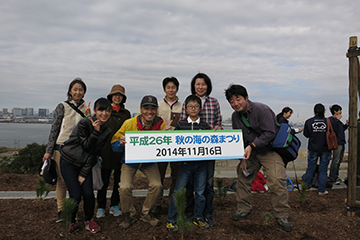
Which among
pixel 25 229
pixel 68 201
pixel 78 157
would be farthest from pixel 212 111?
pixel 25 229

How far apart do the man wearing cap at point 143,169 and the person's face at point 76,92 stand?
3.08ft

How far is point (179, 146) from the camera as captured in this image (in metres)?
3.67

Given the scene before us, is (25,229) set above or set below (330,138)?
below

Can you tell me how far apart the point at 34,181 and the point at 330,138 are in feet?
25.5

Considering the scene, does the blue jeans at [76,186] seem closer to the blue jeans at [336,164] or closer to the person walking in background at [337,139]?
the person walking in background at [337,139]

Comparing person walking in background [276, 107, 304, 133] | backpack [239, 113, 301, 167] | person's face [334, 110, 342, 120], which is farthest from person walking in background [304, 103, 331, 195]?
backpack [239, 113, 301, 167]

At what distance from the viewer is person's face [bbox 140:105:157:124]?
372 centimetres

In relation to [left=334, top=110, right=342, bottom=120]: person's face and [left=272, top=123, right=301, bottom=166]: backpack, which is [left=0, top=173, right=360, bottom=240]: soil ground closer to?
[left=272, top=123, right=301, bottom=166]: backpack

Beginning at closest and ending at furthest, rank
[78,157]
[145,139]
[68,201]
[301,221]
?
[68,201]
[78,157]
[145,139]
[301,221]

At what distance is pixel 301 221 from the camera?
13.1 ft

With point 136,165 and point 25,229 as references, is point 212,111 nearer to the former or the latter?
point 136,165

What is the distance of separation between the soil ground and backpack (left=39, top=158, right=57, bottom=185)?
740 millimetres

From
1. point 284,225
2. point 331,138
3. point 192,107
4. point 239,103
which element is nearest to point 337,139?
point 331,138

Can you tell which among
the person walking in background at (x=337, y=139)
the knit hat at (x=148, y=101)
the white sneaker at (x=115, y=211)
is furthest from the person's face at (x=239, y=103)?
the person walking in background at (x=337, y=139)
